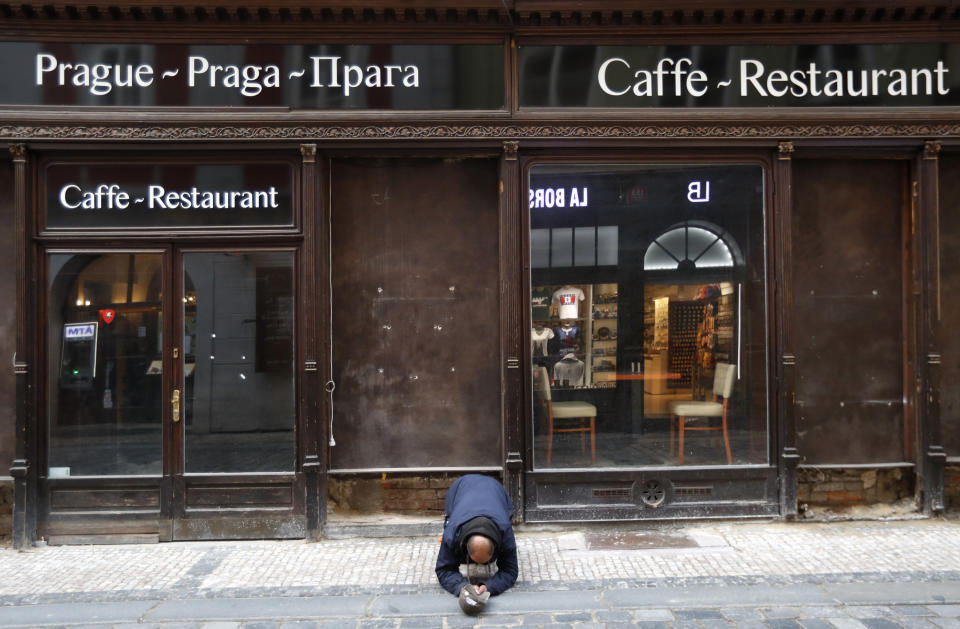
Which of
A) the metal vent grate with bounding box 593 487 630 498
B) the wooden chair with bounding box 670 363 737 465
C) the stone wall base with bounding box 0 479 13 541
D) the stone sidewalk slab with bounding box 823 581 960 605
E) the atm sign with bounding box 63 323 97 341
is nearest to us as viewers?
the stone sidewalk slab with bounding box 823 581 960 605

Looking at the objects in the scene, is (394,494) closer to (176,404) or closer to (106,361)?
(176,404)

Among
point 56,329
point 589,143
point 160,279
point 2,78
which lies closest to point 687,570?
point 589,143

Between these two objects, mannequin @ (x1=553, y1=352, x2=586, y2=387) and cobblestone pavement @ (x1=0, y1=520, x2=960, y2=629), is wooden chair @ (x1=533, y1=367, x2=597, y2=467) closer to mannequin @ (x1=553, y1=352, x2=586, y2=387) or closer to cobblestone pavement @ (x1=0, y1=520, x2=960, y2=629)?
mannequin @ (x1=553, y1=352, x2=586, y2=387)

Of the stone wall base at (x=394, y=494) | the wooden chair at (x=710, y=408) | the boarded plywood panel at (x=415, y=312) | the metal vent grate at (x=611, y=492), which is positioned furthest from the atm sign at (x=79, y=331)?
the wooden chair at (x=710, y=408)

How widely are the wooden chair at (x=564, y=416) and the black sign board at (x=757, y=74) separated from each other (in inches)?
111

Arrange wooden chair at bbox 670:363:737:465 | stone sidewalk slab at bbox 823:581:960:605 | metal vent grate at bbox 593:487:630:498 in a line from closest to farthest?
stone sidewalk slab at bbox 823:581:960:605 → metal vent grate at bbox 593:487:630:498 → wooden chair at bbox 670:363:737:465

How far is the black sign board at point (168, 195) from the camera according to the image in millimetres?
6348

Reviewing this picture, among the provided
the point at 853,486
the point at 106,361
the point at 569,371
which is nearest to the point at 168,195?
the point at 106,361

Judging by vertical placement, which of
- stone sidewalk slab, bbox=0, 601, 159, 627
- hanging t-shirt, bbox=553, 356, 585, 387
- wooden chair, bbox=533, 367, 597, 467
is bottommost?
stone sidewalk slab, bbox=0, 601, 159, 627

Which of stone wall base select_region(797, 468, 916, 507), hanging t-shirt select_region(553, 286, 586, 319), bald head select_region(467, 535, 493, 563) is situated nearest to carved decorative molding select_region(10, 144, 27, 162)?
hanging t-shirt select_region(553, 286, 586, 319)

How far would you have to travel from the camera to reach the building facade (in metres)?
6.30

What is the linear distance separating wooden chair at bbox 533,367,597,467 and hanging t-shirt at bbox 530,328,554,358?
0.16 metres

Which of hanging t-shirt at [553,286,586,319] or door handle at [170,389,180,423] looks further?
hanging t-shirt at [553,286,586,319]

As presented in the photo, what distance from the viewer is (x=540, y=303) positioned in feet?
21.6
